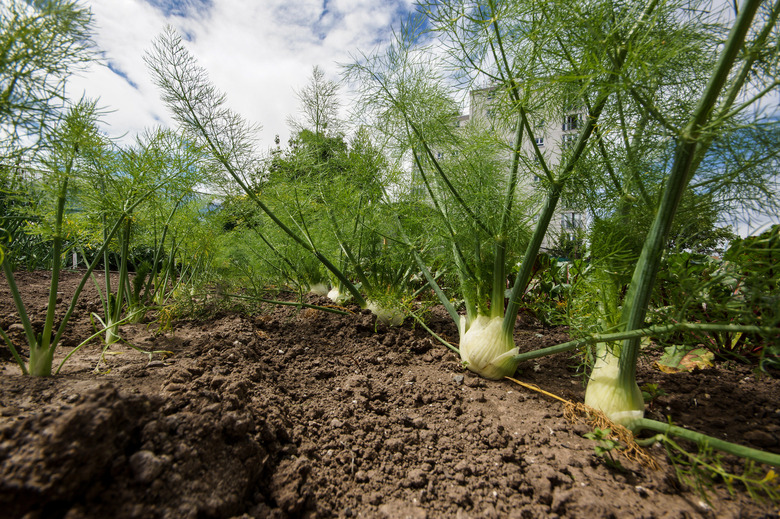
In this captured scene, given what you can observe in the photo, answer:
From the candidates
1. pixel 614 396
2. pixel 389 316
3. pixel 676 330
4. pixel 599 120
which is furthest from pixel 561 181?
pixel 389 316

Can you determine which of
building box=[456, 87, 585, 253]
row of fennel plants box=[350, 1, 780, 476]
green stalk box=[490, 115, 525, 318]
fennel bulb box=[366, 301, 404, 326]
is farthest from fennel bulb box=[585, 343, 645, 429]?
fennel bulb box=[366, 301, 404, 326]

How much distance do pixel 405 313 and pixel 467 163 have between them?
949mm

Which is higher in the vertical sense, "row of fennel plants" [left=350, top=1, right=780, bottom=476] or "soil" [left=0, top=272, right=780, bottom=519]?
"row of fennel plants" [left=350, top=1, right=780, bottom=476]

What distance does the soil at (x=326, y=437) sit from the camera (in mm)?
673

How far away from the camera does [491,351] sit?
160cm

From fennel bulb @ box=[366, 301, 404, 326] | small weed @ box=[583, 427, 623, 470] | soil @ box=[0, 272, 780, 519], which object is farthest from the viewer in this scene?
fennel bulb @ box=[366, 301, 404, 326]

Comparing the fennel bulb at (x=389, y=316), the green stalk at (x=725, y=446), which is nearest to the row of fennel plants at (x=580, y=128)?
the green stalk at (x=725, y=446)

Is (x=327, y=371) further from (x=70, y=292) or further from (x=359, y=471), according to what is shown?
(x=70, y=292)

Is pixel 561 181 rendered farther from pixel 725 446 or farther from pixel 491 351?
pixel 725 446

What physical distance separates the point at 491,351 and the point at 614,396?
52 cm

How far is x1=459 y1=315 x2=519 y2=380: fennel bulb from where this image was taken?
1.59 metres

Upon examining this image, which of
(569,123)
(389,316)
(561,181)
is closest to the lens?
(561,181)

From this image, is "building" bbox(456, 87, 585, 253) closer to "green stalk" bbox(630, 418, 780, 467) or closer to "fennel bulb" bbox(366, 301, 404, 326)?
"green stalk" bbox(630, 418, 780, 467)

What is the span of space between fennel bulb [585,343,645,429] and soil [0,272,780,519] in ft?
0.32
